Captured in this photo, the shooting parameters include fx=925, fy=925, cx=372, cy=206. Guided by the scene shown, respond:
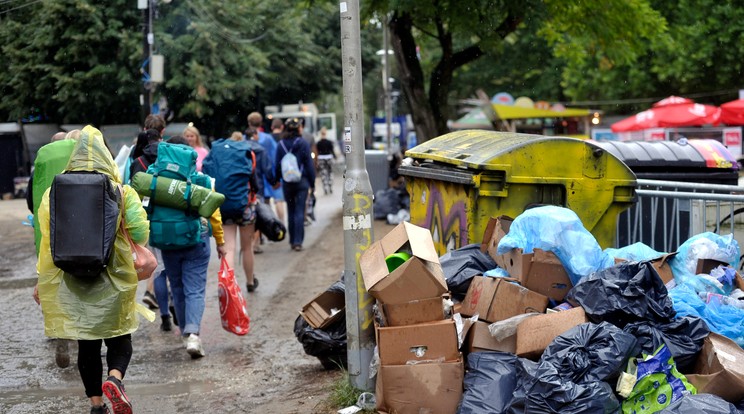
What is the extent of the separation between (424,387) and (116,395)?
66.6 inches

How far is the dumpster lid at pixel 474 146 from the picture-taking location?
6.99m

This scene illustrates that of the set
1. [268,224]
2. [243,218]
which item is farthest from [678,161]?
[243,218]

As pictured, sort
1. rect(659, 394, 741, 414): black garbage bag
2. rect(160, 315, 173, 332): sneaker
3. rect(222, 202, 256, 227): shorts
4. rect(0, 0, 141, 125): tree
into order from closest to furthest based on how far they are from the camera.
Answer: rect(659, 394, 741, 414): black garbage bag < rect(160, 315, 173, 332): sneaker < rect(222, 202, 256, 227): shorts < rect(0, 0, 141, 125): tree

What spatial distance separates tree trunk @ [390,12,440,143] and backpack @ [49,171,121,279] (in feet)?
37.0

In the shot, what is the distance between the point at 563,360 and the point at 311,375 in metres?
2.35

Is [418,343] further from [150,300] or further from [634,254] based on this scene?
[150,300]

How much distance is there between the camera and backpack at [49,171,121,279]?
4898 mm

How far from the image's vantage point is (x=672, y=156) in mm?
9266

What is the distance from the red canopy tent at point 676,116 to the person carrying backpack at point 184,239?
2221 centimetres

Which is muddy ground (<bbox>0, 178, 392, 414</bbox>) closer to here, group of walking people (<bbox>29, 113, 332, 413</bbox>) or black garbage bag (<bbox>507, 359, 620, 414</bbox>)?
group of walking people (<bbox>29, 113, 332, 413</bbox>)

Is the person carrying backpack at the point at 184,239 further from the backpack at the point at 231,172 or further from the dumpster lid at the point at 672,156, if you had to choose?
the dumpster lid at the point at 672,156

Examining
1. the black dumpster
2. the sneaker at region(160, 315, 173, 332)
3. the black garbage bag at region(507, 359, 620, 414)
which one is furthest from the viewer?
the black dumpster

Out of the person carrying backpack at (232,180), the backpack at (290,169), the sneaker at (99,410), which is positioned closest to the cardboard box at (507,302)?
the sneaker at (99,410)

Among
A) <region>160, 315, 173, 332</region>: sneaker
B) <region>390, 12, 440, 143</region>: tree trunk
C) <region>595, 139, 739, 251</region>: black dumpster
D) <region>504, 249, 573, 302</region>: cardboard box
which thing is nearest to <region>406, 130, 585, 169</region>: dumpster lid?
<region>504, 249, 573, 302</region>: cardboard box
